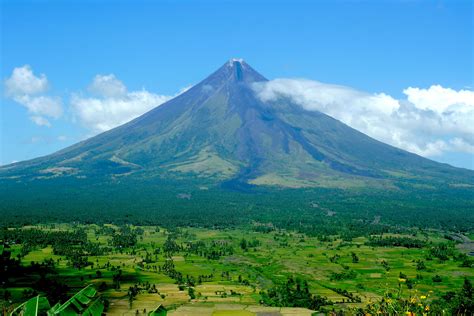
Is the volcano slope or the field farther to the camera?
the volcano slope

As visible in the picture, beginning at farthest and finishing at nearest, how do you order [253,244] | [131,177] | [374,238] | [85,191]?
[131,177]
[85,191]
[374,238]
[253,244]

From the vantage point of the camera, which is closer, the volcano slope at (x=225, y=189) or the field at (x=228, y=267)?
the field at (x=228, y=267)

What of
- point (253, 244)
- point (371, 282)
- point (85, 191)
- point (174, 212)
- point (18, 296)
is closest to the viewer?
point (18, 296)

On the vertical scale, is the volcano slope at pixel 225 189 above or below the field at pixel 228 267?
above

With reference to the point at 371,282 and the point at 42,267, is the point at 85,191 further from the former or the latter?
the point at 371,282

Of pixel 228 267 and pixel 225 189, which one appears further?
pixel 225 189

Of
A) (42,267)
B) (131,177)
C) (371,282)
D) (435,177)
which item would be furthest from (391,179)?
(42,267)

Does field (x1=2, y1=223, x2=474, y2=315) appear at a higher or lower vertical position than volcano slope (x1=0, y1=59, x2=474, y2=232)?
lower

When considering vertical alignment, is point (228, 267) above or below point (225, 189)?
below
